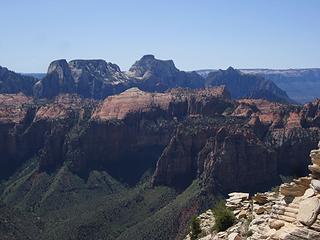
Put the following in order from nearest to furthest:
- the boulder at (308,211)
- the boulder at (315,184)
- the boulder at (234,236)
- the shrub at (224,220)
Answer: the boulder at (308,211), the boulder at (315,184), the boulder at (234,236), the shrub at (224,220)

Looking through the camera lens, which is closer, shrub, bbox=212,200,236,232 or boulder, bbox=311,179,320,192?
boulder, bbox=311,179,320,192

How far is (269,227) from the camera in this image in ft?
133

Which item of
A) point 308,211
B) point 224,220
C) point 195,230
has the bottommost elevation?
point 195,230

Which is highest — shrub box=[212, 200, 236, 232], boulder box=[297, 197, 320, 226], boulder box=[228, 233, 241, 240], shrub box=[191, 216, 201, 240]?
boulder box=[297, 197, 320, 226]

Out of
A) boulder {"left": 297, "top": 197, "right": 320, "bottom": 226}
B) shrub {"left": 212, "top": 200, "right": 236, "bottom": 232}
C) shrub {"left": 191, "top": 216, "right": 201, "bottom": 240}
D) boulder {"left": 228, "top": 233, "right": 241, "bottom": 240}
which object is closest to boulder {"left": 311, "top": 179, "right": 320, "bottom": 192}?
boulder {"left": 297, "top": 197, "right": 320, "bottom": 226}

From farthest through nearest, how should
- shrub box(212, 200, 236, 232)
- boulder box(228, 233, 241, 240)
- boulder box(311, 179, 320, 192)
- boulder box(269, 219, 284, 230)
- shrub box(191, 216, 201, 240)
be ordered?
shrub box(191, 216, 201, 240) → shrub box(212, 200, 236, 232) → boulder box(228, 233, 241, 240) → boulder box(311, 179, 320, 192) → boulder box(269, 219, 284, 230)

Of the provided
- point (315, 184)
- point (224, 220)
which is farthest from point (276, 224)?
point (224, 220)

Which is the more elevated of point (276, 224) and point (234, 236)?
point (276, 224)

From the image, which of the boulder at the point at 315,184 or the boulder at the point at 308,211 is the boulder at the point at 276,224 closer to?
the boulder at the point at 308,211

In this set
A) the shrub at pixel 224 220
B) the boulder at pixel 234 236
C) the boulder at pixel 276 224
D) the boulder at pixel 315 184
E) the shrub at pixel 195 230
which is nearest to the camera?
the boulder at pixel 276 224

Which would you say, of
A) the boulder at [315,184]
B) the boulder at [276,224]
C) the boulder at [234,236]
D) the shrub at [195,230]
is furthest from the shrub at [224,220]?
the boulder at [315,184]

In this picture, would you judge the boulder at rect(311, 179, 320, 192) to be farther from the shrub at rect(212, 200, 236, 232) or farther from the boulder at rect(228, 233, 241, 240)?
the shrub at rect(212, 200, 236, 232)

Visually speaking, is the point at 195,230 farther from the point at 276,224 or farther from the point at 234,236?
the point at 276,224

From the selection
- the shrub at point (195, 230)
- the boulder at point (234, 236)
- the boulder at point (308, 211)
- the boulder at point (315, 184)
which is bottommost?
the shrub at point (195, 230)
